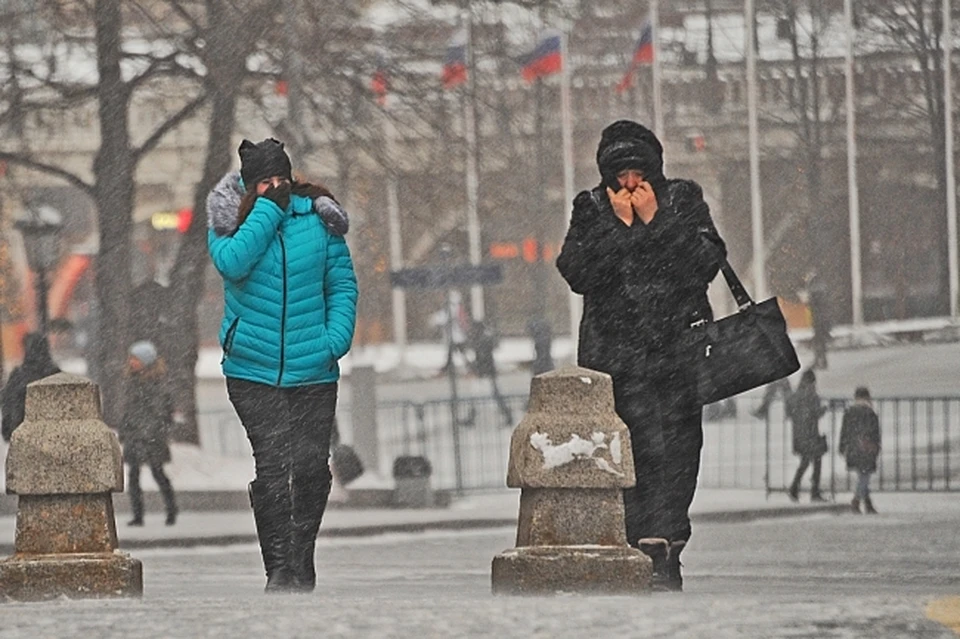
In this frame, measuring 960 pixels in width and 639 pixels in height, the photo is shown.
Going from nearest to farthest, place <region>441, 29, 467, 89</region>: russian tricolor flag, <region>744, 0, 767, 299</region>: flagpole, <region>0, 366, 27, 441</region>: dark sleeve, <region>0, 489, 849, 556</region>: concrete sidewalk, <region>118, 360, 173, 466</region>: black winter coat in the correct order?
<region>0, 489, 849, 556</region>: concrete sidewalk → <region>0, 366, 27, 441</region>: dark sleeve → <region>118, 360, 173, 466</region>: black winter coat → <region>441, 29, 467, 89</region>: russian tricolor flag → <region>744, 0, 767, 299</region>: flagpole

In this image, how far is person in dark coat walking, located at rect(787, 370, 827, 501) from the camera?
2533 cm

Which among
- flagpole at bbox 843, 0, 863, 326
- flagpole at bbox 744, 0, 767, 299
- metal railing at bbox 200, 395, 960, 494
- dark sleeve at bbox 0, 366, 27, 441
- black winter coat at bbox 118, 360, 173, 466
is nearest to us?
dark sleeve at bbox 0, 366, 27, 441

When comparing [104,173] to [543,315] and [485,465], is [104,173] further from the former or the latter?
[543,315]

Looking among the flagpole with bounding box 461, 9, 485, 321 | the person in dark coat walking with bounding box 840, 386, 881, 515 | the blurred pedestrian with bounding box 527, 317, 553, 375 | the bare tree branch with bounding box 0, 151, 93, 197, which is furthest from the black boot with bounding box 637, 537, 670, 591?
the blurred pedestrian with bounding box 527, 317, 553, 375

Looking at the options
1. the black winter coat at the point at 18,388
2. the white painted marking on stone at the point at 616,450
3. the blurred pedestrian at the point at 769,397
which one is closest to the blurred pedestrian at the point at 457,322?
the blurred pedestrian at the point at 769,397

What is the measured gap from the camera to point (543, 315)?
5812 centimetres

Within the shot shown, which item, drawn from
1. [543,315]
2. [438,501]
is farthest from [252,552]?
[543,315]

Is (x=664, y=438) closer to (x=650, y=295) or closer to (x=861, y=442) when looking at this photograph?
(x=650, y=295)

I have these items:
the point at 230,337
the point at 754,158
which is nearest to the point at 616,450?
the point at 230,337

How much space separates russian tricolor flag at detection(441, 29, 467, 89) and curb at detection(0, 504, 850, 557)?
10.9 meters

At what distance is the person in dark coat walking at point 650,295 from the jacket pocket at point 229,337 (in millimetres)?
1130

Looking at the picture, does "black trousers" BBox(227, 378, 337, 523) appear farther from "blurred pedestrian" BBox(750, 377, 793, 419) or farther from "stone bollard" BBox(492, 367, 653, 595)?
"blurred pedestrian" BBox(750, 377, 793, 419)

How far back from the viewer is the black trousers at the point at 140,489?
2283 centimetres

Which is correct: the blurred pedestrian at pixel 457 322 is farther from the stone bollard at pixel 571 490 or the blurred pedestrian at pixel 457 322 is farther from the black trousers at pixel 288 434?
the stone bollard at pixel 571 490
